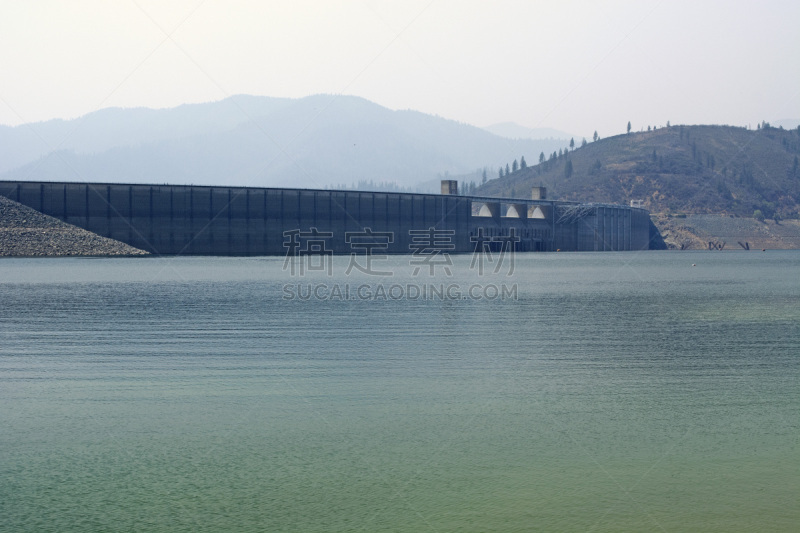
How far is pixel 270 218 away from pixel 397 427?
111 m

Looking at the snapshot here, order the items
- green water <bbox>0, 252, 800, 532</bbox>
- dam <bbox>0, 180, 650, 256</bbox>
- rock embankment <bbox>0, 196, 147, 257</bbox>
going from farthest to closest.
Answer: dam <bbox>0, 180, 650, 256</bbox>
rock embankment <bbox>0, 196, 147, 257</bbox>
green water <bbox>0, 252, 800, 532</bbox>

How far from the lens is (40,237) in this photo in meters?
103

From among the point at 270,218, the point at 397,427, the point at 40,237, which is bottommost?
the point at 397,427

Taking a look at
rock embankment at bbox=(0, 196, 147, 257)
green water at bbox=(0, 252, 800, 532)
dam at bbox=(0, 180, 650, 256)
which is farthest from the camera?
dam at bbox=(0, 180, 650, 256)

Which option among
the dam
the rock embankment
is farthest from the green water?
the dam

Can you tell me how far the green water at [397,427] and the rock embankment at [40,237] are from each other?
253 ft

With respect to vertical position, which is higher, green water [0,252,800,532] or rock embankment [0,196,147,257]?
rock embankment [0,196,147,257]

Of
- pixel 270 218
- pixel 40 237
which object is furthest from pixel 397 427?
pixel 270 218

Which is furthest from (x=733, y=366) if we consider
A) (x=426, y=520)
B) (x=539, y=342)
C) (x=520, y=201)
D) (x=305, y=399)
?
(x=520, y=201)

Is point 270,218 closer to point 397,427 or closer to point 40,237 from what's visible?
→ point 40,237

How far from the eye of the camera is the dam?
110m

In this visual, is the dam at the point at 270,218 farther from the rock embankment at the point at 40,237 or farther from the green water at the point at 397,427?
the green water at the point at 397,427

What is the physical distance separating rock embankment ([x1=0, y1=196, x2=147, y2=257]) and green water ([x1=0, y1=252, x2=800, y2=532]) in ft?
253

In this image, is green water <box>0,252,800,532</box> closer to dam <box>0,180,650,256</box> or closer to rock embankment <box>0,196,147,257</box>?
rock embankment <box>0,196,147,257</box>
